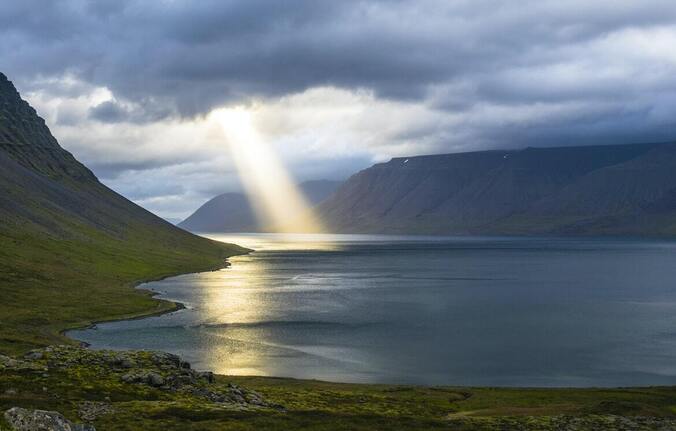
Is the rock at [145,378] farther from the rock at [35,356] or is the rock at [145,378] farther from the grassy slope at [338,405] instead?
the rock at [35,356]

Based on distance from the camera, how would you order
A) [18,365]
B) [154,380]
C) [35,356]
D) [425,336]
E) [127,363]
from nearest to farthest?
1. [18,365]
2. [154,380]
3. [35,356]
4. [127,363]
5. [425,336]

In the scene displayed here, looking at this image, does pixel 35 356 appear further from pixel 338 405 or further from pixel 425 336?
pixel 425 336

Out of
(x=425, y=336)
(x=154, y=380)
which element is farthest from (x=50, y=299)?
(x=154, y=380)

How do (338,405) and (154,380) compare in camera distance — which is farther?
(338,405)

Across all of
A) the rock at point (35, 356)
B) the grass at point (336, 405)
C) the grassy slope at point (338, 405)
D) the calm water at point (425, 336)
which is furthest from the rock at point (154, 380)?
the calm water at point (425, 336)

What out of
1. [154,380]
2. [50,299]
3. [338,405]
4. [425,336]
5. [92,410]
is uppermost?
[92,410]

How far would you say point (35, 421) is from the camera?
3294 centimetres

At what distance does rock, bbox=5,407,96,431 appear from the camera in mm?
32656

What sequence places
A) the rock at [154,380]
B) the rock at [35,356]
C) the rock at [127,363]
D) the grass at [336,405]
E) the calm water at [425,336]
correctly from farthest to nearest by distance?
the calm water at [425,336]
the rock at [127,363]
the rock at [35,356]
the rock at [154,380]
the grass at [336,405]

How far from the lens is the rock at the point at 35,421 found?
3266cm

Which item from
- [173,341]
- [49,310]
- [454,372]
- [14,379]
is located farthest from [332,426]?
[49,310]

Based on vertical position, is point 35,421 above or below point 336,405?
above

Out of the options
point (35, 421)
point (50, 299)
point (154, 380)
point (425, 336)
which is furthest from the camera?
point (50, 299)

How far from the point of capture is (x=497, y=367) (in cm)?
9288
